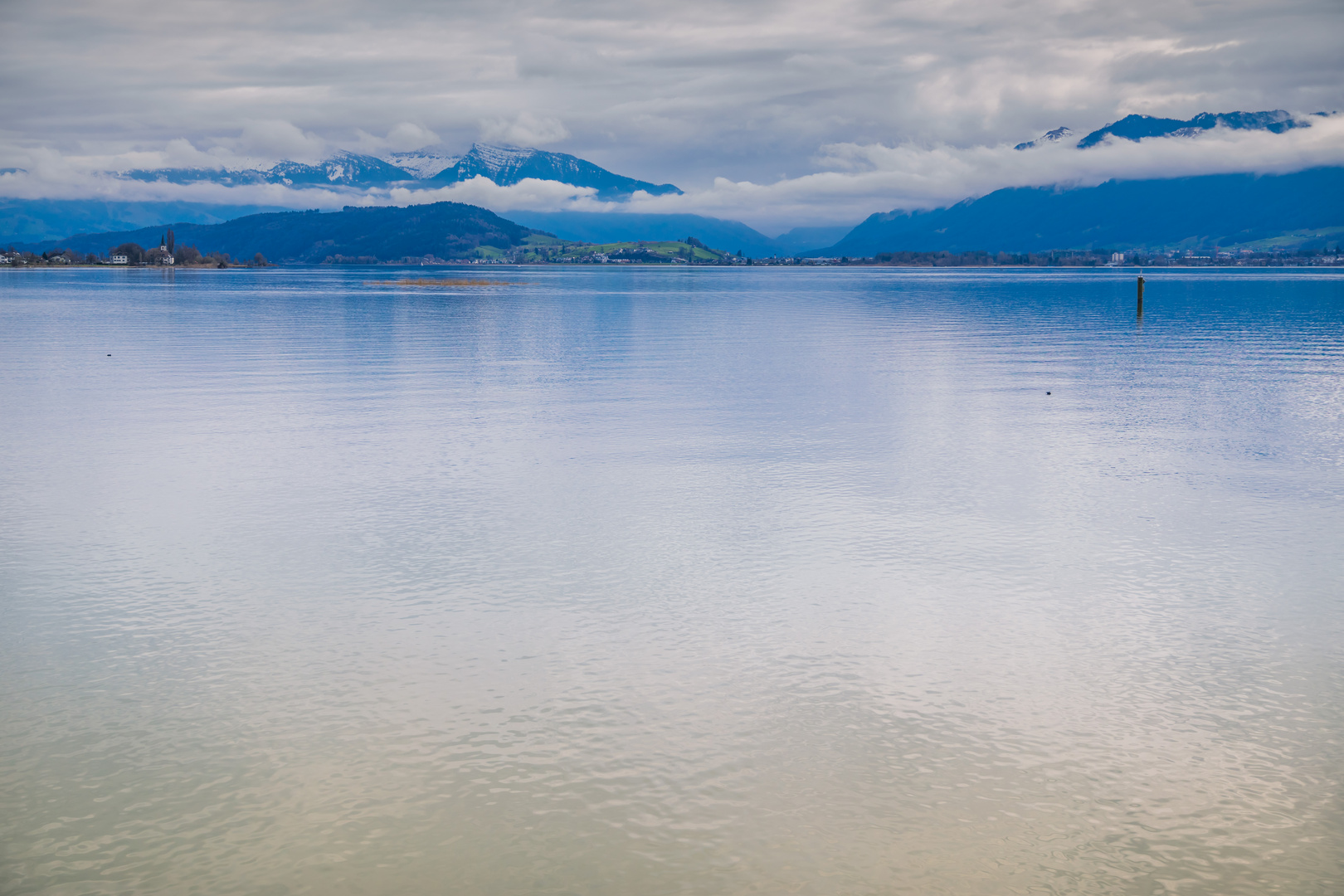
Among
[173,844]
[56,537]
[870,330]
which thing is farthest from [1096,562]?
[870,330]

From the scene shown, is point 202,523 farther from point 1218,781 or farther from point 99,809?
point 1218,781

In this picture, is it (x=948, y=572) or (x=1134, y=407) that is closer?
(x=948, y=572)

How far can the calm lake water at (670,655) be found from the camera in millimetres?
12023

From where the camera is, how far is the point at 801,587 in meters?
21.1

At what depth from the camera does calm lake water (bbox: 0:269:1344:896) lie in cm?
1202

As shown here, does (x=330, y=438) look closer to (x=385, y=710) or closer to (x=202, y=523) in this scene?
(x=202, y=523)

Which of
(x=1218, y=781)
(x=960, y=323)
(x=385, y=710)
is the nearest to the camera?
(x=1218, y=781)

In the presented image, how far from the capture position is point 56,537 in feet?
81.7

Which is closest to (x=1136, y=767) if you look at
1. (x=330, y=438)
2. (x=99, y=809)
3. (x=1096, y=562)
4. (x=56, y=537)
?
(x=1096, y=562)

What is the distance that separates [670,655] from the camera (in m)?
17.6

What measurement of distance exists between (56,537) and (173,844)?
622 inches

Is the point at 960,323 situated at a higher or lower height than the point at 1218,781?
higher

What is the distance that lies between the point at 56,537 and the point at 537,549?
11461mm

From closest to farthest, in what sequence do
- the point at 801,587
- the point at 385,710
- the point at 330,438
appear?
the point at 385,710, the point at 801,587, the point at 330,438
